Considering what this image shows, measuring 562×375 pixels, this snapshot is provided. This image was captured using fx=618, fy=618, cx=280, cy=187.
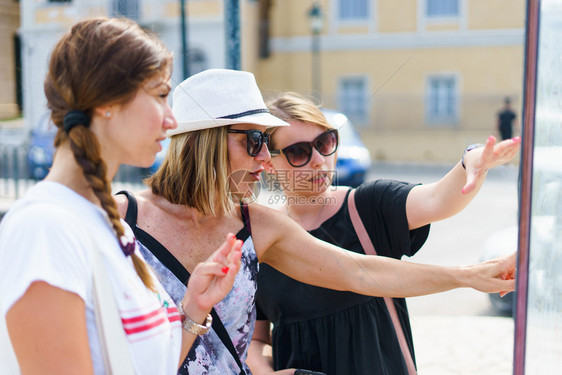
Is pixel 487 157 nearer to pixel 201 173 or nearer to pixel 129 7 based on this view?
pixel 201 173

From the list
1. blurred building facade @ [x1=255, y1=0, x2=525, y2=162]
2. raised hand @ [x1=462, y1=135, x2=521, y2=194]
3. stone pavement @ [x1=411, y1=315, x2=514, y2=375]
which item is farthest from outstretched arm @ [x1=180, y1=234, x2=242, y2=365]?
blurred building facade @ [x1=255, y1=0, x2=525, y2=162]

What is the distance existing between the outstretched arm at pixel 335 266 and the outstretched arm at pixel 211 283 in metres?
0.44

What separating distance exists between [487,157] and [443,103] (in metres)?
18.7

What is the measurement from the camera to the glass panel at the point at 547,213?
1.05 m

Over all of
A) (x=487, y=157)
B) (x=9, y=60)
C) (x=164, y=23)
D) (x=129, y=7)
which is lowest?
(x=487, y=157)

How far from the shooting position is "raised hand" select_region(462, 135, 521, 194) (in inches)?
61.5

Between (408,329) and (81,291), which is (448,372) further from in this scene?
(81,291)

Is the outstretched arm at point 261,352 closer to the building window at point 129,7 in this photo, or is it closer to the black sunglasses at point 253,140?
the black sunglasses at point 253,140

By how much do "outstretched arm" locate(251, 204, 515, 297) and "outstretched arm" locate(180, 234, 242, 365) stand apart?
1.46 ft

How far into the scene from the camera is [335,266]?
5.87ft

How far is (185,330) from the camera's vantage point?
4.20ft

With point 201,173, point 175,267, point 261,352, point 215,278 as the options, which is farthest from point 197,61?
point 215,278

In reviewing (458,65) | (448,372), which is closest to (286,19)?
(458,65)

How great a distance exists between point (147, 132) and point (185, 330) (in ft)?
1.37
